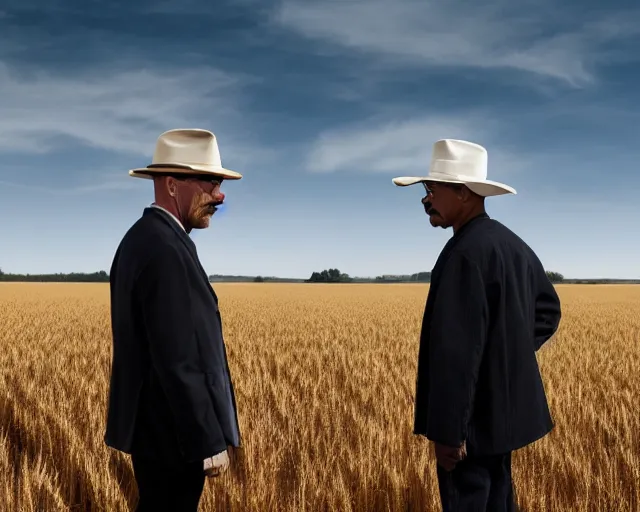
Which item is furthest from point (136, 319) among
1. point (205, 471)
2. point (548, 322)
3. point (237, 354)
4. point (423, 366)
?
point (237, 354)

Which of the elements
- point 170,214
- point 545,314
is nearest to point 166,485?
point 170,214

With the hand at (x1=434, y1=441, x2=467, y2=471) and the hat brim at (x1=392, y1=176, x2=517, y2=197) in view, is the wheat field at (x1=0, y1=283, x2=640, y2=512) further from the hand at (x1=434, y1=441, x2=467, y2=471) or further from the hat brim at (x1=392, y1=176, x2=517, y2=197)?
the hat brim at (x1=392, y1=176, x2=517, y2=197)

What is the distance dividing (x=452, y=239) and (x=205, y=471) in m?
1.47

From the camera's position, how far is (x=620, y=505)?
143 inches

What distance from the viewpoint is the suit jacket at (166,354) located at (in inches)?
97.9

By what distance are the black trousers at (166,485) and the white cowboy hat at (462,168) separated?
166 centimetres

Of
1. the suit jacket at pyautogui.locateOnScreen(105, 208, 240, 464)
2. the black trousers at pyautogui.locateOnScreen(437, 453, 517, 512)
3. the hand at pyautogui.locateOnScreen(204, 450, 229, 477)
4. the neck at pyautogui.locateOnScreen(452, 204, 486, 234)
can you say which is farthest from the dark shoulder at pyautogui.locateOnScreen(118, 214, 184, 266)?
the black trousers at pyautogui.locateOnScreen(437, 453, 517, 512)

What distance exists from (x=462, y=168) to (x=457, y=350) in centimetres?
87

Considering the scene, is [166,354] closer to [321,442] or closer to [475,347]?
[475,347]

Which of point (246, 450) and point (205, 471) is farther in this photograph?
point (246, 450)

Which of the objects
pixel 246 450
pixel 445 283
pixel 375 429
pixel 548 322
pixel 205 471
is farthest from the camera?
pixel 375 429

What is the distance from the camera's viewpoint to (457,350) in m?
2.65

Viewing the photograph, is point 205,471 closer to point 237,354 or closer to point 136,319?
point 136,319

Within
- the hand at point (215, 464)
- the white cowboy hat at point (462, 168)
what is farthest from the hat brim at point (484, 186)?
the hand at point (215, 464)
